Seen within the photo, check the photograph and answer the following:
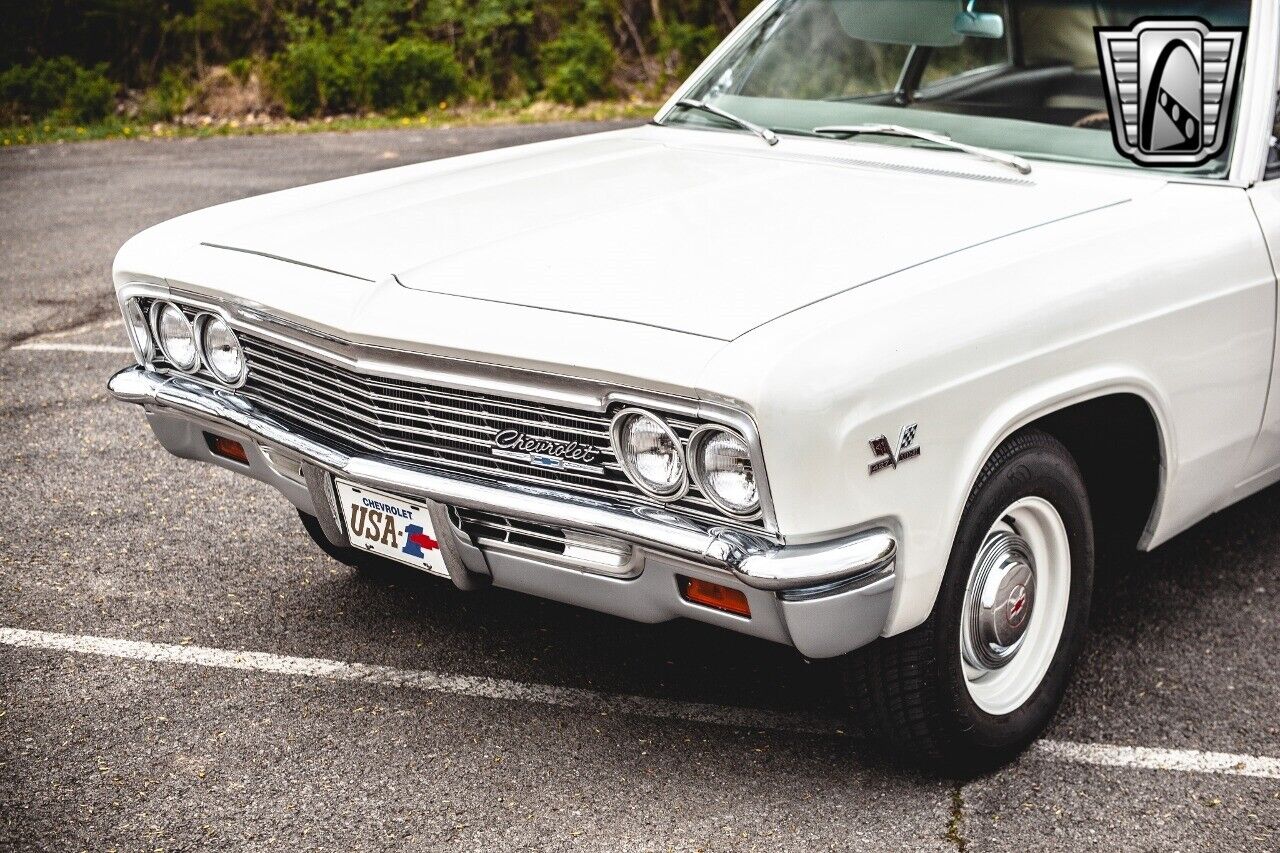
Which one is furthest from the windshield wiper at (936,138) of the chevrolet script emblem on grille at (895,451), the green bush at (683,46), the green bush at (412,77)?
the green bush at (683,46)

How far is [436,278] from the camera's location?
9.01 feet

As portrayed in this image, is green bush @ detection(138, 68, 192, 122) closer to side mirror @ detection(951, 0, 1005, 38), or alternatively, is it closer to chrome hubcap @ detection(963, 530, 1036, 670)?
side mirror @ detection(951, 0, 1005, 38)

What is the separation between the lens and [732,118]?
3.96m

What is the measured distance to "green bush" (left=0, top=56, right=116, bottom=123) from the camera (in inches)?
587

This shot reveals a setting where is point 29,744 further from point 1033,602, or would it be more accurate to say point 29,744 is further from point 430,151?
point 430,151

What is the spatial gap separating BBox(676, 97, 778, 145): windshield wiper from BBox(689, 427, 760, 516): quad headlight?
171cm

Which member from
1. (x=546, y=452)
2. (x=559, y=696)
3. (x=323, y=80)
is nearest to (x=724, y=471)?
(x=546, y=452)

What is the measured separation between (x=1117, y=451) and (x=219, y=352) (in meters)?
2.14

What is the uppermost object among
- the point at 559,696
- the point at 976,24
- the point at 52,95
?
the point at 976,24

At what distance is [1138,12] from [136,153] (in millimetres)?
10698

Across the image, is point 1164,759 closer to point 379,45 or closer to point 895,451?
point 895,451

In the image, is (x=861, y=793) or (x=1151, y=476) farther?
(x=1151, y=476)

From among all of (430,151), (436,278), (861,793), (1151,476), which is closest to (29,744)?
(436,278)

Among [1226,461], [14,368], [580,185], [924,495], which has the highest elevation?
[580,185]
